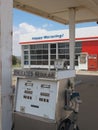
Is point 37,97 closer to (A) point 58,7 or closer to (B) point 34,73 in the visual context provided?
(B) point 34,73

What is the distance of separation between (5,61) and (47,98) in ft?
2.34

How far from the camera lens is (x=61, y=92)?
3006 mm

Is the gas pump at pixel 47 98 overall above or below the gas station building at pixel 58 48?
below

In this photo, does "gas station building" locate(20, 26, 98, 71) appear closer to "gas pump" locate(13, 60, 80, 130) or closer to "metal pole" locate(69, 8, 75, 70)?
"metal pole" locate(69, 8, 75, 70)

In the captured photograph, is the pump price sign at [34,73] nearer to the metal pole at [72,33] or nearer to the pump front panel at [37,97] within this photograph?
the pump front panel at [37,97]

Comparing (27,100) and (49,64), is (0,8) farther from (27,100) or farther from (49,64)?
(49,64)

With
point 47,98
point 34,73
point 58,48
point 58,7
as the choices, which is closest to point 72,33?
point 58,7

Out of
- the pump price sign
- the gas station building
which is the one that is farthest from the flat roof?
the gas station building

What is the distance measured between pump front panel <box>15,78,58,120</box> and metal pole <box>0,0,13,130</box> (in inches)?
8.1

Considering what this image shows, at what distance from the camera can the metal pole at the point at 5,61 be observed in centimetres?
302

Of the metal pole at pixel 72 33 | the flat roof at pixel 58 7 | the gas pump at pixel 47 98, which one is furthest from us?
the metal pole at pixel 72 33

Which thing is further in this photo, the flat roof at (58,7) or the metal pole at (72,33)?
the metal pole at (72,33)

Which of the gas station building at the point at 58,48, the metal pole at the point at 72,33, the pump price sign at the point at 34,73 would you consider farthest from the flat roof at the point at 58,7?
the gas station building at the point at 58,48

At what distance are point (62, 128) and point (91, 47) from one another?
84.8 feet
